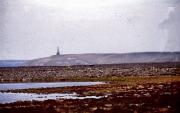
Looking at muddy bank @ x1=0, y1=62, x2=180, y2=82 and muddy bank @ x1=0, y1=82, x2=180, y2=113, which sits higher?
muddy bank @ x1=0, y1=82, x2=180, y2=113

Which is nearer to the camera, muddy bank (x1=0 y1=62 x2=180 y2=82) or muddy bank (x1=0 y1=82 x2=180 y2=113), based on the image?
muddy bank (x1=0 y1=82 x2=180 y2=113)

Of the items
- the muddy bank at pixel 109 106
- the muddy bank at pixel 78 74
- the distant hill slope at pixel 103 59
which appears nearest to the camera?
the muddy bank at pixel 109 106

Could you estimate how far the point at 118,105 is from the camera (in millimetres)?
16000

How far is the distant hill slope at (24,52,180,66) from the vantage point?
107 meters

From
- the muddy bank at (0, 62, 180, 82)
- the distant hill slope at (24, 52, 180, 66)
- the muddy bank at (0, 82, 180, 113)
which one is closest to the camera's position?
the muddy bank at (0, 82, 180, 113)

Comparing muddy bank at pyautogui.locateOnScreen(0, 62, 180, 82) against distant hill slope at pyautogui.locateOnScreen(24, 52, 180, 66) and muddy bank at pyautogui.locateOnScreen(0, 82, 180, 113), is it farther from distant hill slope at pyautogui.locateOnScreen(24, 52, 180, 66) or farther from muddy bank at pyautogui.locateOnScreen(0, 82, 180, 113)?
distant hill slope at pyautogui.locateOnScreen(24, 52, 180, 66)

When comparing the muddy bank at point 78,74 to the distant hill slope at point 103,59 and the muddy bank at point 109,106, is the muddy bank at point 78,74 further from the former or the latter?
the distant hill slope at point 103,59

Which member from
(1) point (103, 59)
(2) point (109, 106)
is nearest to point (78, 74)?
(2) point (109, 106)

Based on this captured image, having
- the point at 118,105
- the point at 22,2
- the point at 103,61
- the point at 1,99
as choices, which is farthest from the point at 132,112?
the point at 103,61

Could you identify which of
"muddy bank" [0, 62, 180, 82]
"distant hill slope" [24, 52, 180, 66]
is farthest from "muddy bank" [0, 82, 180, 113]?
"distant hill slope" [24, 52, 180, 66]

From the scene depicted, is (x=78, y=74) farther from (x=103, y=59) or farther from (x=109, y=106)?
(x=103, y=59)

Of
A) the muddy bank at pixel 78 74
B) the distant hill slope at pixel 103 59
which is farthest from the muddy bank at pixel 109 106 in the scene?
the distant hill slope at pixel 103 59

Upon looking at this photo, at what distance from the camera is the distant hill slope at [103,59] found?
10656 cm

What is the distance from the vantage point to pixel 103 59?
120562mm
